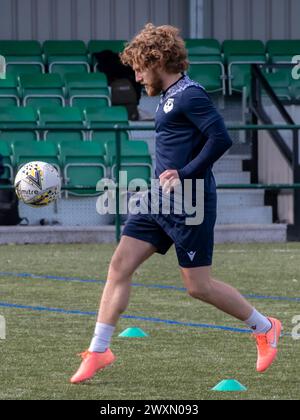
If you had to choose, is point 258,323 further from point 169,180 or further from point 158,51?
point 158,51

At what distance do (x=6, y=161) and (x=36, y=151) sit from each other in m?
0.47

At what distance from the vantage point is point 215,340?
8.61 m

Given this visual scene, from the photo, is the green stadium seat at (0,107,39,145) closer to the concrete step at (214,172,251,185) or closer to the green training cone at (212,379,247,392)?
the concrete step at (214,172,251,185)

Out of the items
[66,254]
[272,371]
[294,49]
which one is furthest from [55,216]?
[272,371]

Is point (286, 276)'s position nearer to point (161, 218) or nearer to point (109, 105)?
point (161, 218)

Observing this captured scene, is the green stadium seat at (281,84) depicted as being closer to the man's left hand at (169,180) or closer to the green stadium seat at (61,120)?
the green stadium seat at (61,120)

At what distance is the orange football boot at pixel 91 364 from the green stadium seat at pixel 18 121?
10748mm

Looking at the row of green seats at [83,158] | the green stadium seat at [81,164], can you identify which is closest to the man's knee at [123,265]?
the row of green seats at [83,158]

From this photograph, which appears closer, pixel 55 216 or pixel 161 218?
pixel 161 218

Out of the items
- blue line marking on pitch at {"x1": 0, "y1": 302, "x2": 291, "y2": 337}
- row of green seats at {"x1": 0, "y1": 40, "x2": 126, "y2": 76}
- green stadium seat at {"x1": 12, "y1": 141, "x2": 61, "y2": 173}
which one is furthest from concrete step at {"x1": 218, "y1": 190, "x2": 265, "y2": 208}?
blue line marking on pitch at {"x1": 0, "y1": 302, "x2": 291, "y2": 337}

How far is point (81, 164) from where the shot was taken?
17281mm

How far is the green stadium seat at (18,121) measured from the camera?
701 inches

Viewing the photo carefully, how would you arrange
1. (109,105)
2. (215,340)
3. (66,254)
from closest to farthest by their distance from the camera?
1. (215,340)
2. (66,254)
3. (109,105)

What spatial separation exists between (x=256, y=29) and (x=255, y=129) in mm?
6235
